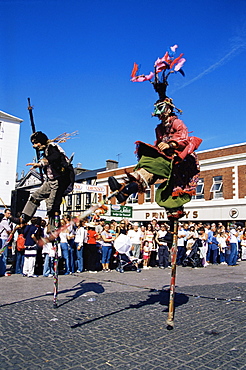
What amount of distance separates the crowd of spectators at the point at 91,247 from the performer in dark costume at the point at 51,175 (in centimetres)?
226

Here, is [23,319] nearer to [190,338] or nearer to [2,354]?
[2,354]

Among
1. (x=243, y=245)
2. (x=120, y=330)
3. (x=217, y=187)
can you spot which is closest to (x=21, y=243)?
(x=120, y=330)

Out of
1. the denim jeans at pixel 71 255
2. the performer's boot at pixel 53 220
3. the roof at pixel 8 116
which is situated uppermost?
the roof at pixel 8 116

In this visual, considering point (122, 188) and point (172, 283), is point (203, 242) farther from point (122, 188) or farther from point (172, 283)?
A: point (122, 188)

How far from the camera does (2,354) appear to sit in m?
3.67

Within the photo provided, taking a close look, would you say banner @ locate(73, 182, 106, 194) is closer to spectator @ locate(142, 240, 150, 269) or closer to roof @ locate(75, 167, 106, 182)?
spectator @ locate(142, 240, 150, 269)

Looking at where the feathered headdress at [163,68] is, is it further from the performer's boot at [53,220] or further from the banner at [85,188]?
the banner at [85,188]

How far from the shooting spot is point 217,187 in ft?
94.2

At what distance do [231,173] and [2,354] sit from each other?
2603 cm

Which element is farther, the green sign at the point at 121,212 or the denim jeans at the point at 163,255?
the green sign at the point at 121,212

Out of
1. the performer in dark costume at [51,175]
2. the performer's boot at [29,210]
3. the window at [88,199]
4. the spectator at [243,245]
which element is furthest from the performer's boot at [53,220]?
the window at [88,199]

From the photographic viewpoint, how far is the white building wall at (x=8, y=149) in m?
33.7

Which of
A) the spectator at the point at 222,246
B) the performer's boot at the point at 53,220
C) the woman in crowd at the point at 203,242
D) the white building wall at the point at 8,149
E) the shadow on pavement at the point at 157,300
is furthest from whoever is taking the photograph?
the white building wall at the point at 8,149

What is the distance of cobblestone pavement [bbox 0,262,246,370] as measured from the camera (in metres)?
3.54
